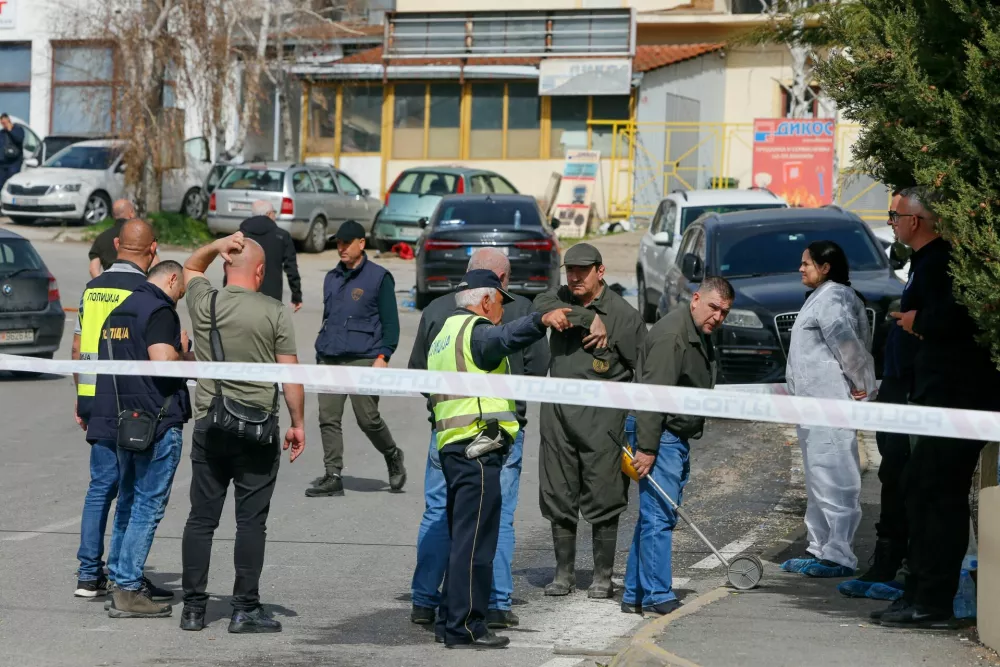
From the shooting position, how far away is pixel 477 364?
6.81 m

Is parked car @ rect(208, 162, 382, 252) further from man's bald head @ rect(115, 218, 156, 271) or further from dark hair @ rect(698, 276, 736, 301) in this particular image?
dark hair @ rect(698, 276, 736, 301)

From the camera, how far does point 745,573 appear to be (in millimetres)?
7605

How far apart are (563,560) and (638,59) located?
29.1 metres

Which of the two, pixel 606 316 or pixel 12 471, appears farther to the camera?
pixel 12 471

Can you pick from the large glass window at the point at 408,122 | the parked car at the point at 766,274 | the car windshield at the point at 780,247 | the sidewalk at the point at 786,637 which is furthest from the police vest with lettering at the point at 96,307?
the large glass window at the point at 408,122

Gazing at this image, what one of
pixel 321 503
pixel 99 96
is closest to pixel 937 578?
pixel 321 503

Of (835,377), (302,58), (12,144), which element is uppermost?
(302,58)

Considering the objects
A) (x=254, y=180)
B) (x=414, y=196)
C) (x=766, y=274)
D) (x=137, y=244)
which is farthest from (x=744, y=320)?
(x=254, y=180)

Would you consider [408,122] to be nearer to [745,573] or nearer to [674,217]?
[674,217]

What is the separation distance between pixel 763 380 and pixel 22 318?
791 cm

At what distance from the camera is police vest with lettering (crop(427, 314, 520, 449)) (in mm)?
6777

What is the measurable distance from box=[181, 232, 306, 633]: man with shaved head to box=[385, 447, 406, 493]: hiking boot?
3.65 metres

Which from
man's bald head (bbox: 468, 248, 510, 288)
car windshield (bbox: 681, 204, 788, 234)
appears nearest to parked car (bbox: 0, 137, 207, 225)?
car windshield (bbox: 681, 204, 788, 234)

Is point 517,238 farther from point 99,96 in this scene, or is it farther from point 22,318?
point 99,96
